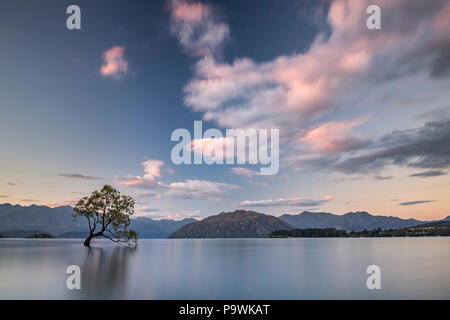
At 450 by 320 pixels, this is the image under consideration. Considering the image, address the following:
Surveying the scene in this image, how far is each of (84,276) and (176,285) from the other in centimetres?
1273

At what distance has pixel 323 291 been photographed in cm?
2947

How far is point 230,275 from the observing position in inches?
1561

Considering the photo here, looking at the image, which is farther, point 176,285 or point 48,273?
point 48,273
